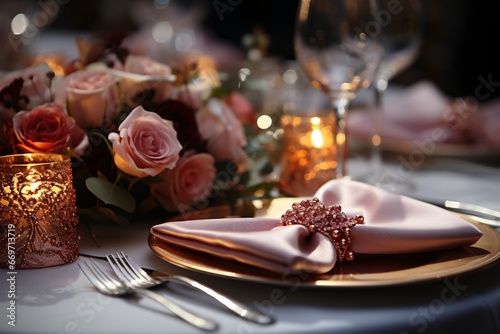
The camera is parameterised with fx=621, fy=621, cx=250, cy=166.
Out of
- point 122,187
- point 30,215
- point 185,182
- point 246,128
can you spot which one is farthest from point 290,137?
point 30,215

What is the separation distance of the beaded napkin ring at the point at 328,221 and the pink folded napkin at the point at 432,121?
3.07 feet

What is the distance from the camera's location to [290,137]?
142cm

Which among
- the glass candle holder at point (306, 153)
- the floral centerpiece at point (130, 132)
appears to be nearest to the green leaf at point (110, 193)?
the floral centerpiece at point (130, 132)

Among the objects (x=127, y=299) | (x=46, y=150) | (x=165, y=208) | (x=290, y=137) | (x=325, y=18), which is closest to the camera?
(x=127, y=299)

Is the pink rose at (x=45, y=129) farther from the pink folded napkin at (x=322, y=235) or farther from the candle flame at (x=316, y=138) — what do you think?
the candle flame at (x=316, y=138)

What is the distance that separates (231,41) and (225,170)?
423 cm

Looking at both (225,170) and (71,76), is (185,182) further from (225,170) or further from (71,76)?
(71,76)

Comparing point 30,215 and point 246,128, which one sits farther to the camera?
point 246,128

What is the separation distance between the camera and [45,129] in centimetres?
101

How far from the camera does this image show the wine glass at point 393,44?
154 centimetres

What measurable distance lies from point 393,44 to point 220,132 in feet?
2.29

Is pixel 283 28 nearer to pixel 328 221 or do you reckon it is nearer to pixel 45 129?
pixel 45 129

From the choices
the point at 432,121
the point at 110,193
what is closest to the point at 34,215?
the point at 110,193

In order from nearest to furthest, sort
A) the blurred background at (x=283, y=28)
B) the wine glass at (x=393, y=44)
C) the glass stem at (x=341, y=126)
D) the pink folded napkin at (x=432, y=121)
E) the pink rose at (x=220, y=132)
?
the pink rose at (x=220, y=132), the glass stem at (x=341, y=126), the wine glass at (x=393, y=44), the pink folded napkin at (x=432, y=121), the blurred background at (x=283, y=28)
